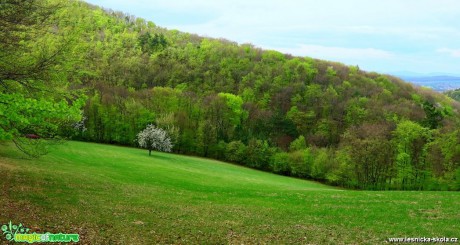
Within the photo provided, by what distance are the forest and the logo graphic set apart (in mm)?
3352

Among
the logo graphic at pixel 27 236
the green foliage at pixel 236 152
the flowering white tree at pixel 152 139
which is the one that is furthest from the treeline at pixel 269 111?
the logo graphic at pixel 27 236

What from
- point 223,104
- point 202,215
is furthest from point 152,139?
point 202,215

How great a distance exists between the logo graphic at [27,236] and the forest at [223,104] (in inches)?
132

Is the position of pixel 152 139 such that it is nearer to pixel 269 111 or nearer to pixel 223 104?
pixel 223 104

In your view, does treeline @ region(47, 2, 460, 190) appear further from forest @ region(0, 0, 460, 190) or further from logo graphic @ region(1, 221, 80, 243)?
logo graphic @ region(1, 221, 80, 243)

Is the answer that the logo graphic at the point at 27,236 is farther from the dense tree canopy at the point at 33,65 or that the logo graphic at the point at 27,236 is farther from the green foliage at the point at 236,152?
the green foliage at the point at 236,152

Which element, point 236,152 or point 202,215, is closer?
point 202,215

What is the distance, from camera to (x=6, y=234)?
1180cm

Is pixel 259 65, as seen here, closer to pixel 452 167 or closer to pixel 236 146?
pixel 236 146

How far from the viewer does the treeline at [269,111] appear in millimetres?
58062

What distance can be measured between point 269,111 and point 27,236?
98.8 meters

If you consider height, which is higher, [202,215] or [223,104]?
[223,104]

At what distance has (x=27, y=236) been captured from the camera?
1192cm

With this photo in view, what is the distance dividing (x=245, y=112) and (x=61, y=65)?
8614cm
